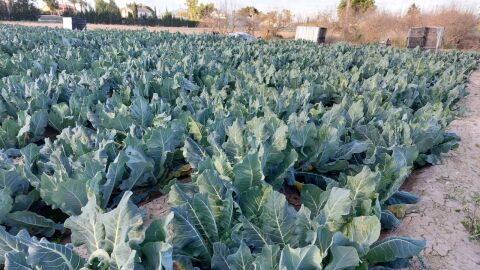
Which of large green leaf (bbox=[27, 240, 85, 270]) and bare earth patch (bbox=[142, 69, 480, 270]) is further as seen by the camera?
bare earth patch (bbox=[142, 69, 480, 270])

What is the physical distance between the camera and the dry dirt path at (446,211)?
7.10ft

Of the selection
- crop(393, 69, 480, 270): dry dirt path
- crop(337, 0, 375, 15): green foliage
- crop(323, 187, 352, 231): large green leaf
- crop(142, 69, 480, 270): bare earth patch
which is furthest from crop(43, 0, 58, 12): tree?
crop(323, 187, 352, 231): large green leaf

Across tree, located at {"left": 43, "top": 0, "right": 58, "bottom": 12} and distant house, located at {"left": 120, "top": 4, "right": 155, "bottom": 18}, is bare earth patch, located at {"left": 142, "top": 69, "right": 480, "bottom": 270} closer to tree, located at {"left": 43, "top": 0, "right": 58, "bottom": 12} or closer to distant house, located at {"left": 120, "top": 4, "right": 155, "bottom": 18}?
distant house, located at {"left": 120, "top": 4, "right": 155, "bottom": 18}

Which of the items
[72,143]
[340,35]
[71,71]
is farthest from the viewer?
[340,35]

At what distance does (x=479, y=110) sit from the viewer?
298 inches

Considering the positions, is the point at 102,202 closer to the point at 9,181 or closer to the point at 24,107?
the point at 9,181

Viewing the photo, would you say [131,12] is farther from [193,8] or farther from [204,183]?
[204,183]

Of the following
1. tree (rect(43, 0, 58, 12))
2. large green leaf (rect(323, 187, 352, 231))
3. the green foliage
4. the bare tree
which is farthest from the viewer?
tree (rect(43, 0, 58, 12))

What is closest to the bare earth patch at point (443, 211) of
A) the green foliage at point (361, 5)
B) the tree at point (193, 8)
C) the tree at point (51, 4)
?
the green foliage at point (361, 5)

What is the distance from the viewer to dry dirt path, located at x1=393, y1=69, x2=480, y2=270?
2.16 meters

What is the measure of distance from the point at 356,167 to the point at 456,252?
86 cm

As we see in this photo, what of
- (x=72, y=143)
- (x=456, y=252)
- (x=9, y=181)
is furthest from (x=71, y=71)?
(x=456, y=252)

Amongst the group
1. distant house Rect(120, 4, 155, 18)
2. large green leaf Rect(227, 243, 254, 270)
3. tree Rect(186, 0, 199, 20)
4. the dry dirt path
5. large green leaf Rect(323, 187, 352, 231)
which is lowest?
the dry dirt path

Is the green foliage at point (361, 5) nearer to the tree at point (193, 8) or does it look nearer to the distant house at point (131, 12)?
the distant house at point (131, 12)
